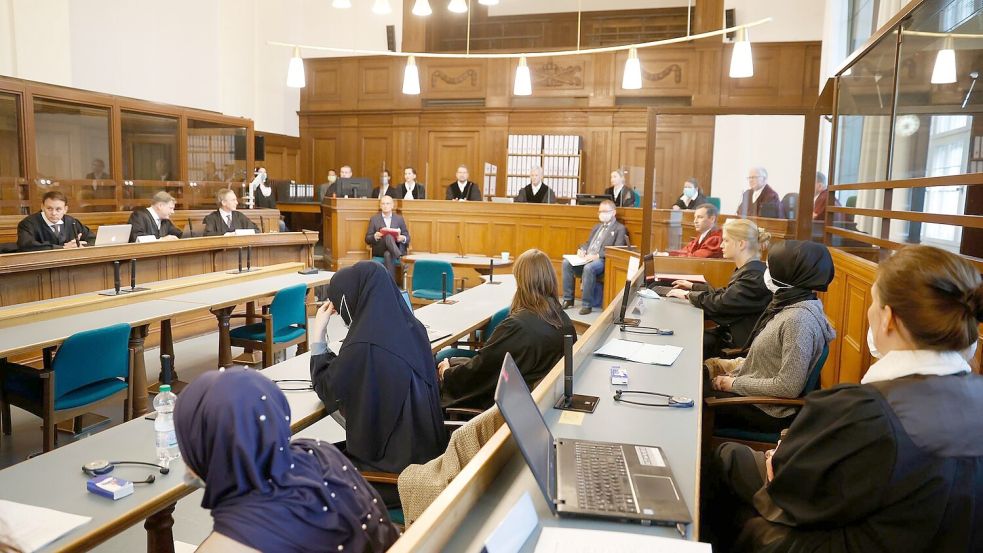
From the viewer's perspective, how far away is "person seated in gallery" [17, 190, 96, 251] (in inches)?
242

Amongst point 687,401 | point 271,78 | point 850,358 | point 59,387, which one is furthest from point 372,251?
point 687,401

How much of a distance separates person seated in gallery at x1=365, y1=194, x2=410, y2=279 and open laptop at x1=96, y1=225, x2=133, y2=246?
3254 millimetres

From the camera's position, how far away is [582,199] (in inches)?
343

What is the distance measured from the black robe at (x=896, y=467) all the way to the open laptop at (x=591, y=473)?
0.32m

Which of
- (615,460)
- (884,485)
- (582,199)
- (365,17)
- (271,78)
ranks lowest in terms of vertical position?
(615,460)

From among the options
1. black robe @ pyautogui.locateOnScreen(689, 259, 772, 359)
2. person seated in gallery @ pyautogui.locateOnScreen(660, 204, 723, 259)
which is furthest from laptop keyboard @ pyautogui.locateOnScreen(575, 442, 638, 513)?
person seated in gallery @ pyautogui.locateOnScreen(660, 204, 723, 259)

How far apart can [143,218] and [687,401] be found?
20.6ft

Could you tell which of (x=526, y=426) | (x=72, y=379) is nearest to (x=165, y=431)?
(x=526, y=426)

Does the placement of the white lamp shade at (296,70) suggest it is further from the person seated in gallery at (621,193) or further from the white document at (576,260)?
the person seated in gallery at (621,193)

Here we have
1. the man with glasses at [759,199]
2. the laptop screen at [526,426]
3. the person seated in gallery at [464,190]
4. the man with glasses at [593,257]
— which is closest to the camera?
the laptop screen at [526,426]

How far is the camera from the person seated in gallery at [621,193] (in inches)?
342

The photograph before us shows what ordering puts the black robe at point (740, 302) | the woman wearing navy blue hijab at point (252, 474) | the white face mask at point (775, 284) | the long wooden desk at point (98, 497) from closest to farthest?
the woman wearing navy blue hijab at point (252, 474)
the long wooden desk at point (98, 497)
the white face mask at point (775, 284)
the black robe at point (740, 302)

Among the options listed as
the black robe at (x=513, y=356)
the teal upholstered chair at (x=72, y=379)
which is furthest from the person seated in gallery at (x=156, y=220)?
the black robe at (x=513, y=356)

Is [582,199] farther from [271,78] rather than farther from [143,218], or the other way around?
[271,78]
